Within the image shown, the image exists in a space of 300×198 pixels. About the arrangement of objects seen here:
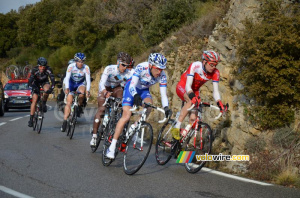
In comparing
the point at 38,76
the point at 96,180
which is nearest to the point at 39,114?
the point at 38,76

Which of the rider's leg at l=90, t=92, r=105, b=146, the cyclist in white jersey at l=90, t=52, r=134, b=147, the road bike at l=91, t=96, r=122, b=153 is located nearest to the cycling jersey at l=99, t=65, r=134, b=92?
the cyclist in white jersey at l=90, t=52, r=134, b=147

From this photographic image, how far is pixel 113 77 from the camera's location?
34.6ft

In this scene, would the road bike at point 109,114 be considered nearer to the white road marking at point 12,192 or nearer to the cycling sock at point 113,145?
the cycling sock at point 113,145

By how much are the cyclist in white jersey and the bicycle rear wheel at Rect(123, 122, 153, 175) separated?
7.08ft

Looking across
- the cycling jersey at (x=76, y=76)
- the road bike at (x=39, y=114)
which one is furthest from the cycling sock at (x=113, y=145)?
the road bike at (x=39, y=114)

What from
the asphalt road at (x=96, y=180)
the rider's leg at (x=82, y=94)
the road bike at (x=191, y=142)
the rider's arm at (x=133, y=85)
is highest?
the rider's arm at (x=133, y=85)

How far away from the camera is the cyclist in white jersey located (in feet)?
32.5

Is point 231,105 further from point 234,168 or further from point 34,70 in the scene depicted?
point 34,70

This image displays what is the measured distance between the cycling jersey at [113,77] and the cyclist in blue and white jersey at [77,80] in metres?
1.75

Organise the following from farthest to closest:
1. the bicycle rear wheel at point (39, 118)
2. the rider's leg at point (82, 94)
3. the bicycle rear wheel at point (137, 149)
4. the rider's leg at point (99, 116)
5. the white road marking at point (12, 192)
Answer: the bicycle rear wheel at point (39, 118)
the rider's leg at point (82, 94)
the rider's leg at point (99, 116)
the bicycle rear wheel at point (137, 149)
the white road marking at point (12, 192)

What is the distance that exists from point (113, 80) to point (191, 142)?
10.0ft

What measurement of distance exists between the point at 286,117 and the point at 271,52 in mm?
1266

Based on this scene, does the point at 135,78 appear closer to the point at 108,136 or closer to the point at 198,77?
the point at 198,77

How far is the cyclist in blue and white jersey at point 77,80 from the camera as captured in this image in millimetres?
12570
